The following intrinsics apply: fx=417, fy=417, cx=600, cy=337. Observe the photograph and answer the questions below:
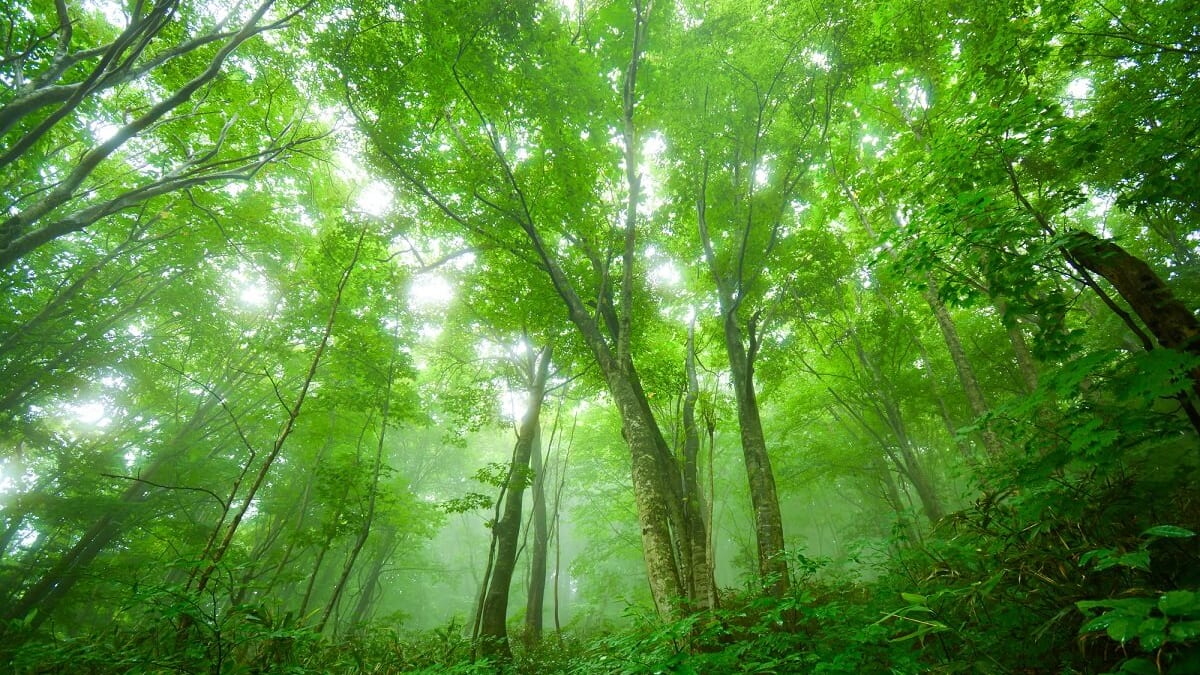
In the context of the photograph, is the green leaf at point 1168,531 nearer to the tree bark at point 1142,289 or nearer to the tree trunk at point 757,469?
the tree bark at point 1142,289

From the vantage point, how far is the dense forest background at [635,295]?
276 centimetres

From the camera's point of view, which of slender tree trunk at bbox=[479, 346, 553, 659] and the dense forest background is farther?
slender tree trunk at bbox=[479, 346, 553, 659]

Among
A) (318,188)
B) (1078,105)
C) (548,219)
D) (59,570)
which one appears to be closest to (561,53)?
(548,219)

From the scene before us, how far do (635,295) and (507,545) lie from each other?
5.82 metres

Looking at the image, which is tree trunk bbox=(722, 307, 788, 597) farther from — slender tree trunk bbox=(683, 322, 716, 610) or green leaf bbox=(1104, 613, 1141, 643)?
green leaf bbox=(1104, 613, 1141, 643)

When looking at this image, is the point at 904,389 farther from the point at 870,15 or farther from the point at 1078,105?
the point at 870,15

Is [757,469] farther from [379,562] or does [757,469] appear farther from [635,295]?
[379,562]

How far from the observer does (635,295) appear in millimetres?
8883

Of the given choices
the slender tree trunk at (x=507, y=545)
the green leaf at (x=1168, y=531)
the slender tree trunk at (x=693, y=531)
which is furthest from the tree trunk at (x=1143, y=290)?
the slender tree trunk at (x=507, y=545)

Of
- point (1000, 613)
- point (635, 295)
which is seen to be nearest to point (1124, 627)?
point (1000, 613)

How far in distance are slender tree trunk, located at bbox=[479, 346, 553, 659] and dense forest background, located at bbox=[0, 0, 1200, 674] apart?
0.08 metres

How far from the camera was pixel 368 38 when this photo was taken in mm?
6008

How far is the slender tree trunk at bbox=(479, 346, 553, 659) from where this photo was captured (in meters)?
7.57

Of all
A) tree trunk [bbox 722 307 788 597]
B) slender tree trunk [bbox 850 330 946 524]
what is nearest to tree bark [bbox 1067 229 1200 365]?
tree trunk [bbox 722 307 788 597]
